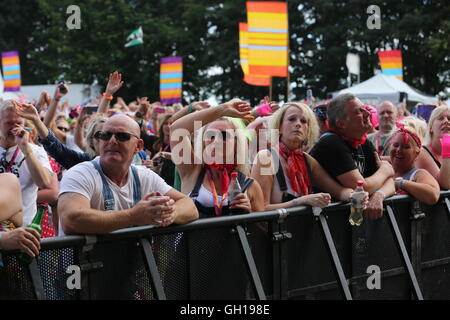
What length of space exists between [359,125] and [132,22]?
3252 cm

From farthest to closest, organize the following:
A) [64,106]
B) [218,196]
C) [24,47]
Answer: [24,47] → [64,106] → [218,196]

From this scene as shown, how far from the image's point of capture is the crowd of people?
3643mm

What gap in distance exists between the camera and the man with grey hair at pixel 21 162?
185 inches

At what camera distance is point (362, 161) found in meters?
5.11

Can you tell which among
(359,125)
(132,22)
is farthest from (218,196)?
(132,22)

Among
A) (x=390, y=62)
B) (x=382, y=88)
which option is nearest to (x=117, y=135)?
(x=390, y=62)

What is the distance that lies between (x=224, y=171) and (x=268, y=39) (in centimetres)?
613

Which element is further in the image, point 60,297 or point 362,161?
point 362,161

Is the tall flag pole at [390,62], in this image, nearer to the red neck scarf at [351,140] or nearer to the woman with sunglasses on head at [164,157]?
the woman with sunglasses on head at [164,157]

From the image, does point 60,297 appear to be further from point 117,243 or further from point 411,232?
point 411,232

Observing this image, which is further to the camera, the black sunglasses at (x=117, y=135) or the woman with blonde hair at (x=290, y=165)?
the woman with blonde hair at (x=290, y=165)

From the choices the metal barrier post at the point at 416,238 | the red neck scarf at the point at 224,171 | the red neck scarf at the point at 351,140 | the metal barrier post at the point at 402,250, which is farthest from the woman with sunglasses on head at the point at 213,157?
the metal barrier post at the point at 416,238

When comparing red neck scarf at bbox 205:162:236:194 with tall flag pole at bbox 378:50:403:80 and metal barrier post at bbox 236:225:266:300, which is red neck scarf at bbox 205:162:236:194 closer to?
metal barrier post at bbox 236:225:266:300

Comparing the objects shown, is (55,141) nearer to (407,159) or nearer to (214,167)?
(214,167)
